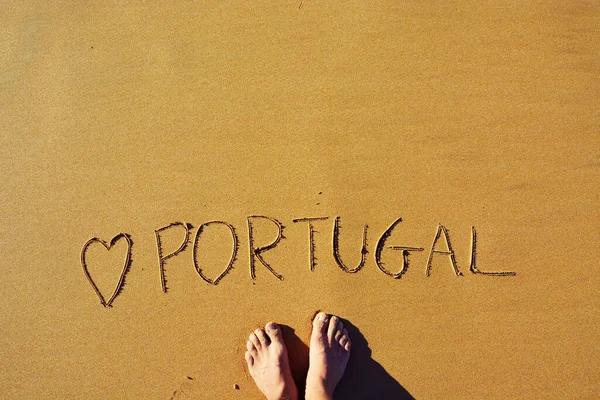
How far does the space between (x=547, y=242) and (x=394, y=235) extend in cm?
75

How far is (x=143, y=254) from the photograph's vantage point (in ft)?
6.73

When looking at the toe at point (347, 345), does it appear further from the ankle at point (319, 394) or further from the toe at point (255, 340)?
the toe at point (255, 340)

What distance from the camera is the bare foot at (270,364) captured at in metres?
1.93

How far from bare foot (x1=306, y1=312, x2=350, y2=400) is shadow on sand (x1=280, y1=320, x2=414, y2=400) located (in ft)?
0.16

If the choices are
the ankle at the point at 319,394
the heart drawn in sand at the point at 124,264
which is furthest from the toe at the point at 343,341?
the heart drawn in sand at the point at 124,264

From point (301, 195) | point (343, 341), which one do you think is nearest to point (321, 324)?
point (343, 341)

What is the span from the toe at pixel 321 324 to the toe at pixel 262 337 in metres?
0.24

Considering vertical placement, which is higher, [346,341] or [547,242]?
[547,242]

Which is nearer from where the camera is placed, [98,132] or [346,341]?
[346,341]

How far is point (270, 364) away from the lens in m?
1.93

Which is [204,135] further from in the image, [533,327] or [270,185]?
[533,327]

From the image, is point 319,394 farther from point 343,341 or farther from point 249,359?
point 249,359

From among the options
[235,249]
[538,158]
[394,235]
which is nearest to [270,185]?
[235,249]

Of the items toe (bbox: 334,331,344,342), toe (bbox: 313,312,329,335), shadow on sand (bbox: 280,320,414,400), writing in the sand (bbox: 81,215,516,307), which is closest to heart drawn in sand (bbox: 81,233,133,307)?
writing in the sand (bbox: 81,215,516,307)
